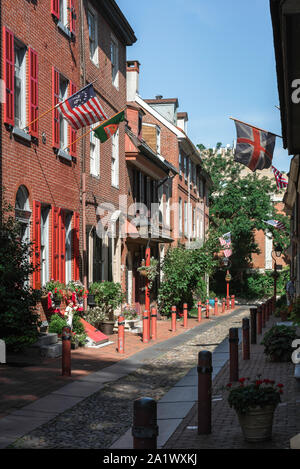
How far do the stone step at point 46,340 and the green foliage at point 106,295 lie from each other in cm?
462

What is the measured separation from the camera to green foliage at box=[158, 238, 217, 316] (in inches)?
1094

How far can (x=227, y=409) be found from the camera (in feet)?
26.1

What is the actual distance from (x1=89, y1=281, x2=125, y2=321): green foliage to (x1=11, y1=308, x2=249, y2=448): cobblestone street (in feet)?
13.9

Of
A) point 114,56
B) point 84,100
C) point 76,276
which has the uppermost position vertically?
point 114,56

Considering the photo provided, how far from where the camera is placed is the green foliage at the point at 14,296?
11461mm

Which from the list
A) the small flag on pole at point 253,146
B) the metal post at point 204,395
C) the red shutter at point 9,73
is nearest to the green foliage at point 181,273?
the small flag on pole at point 253,146

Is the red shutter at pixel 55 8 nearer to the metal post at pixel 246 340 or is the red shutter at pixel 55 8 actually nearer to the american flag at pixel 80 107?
the american flag at pixel 80 107

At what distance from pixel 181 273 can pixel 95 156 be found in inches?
389

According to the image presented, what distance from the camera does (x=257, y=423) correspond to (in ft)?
20.2

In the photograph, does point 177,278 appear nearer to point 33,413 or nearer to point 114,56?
point 114,56

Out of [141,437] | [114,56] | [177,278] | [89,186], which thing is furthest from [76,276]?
[141,437]

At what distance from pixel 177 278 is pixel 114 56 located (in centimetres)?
1006

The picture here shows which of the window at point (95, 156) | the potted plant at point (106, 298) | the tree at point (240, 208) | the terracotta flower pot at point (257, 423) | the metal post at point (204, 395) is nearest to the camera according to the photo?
the terracotta flower pot at point (257, 423)
